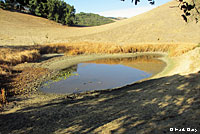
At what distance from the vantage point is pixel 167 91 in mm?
6832

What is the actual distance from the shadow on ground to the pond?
3.33m

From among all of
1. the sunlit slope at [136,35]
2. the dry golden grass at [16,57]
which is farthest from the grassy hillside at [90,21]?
the dry golden grass at [16,57]

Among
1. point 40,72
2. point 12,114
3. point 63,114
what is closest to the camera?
point 63,114

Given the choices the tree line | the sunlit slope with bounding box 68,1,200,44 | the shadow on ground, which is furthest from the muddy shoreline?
Answer: the tree line

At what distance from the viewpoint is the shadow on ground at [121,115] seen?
13.9 ft

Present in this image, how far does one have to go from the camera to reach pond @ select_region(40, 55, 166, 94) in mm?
10469

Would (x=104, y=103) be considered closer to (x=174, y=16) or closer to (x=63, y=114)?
(x=63, y=114)

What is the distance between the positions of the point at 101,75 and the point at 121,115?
26.2 ft

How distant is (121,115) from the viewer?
514cm

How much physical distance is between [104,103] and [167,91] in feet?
7.70

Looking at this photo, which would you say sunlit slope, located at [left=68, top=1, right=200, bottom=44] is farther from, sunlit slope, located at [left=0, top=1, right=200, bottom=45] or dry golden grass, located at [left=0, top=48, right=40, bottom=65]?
dry golden grass, located at [left=0, top=48, right=40, bottom=65]

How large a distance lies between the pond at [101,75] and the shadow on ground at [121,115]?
333 centimetres

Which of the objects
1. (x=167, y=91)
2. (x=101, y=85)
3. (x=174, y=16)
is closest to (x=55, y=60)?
(x=101, y=85)

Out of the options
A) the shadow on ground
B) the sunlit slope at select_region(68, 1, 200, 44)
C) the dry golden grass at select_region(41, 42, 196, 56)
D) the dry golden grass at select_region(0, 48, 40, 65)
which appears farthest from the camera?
the sunlit slope at select_region(68, 1, 200, 44)
